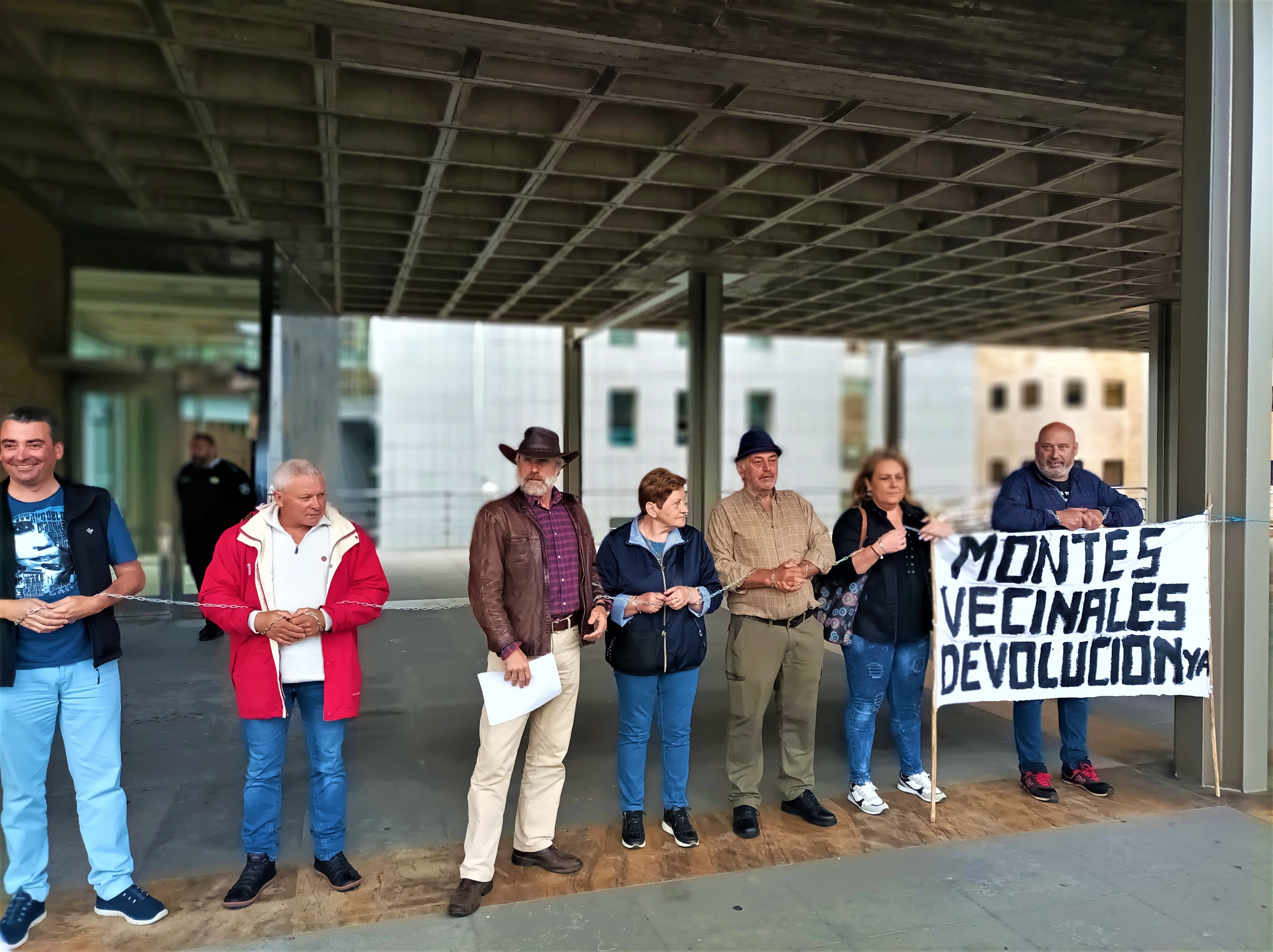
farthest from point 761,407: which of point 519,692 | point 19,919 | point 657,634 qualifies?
point 19,919

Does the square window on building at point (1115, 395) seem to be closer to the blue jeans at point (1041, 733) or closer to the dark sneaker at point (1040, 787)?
the blue jeans at point (1041, 733)

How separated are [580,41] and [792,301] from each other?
1059 centimetres

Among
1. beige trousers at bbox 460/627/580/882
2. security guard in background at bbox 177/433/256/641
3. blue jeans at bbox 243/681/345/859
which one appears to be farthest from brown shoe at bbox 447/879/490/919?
security guard in background at bbox 177/433/256/641

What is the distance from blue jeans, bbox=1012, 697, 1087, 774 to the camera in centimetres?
486

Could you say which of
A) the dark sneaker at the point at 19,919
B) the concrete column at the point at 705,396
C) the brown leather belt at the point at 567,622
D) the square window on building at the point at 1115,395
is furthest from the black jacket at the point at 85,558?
the square window on building at the point at 1115,395

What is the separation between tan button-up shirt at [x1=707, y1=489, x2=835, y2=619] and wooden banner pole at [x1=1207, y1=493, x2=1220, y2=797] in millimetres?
2228

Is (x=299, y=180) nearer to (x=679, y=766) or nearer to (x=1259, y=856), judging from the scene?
(x=679, y=766)

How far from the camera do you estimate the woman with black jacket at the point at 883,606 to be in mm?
4559

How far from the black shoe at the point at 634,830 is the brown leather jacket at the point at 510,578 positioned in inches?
38.8

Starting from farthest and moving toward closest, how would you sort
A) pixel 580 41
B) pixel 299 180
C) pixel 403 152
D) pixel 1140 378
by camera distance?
pixel 1140 378 → pixel 299 180 → pixel 403 152 → pixel 580 41

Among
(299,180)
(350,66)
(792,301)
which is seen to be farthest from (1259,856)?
(792,301)

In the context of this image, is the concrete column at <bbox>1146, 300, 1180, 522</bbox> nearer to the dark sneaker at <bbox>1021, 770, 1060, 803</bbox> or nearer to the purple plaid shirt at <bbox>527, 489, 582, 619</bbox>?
the dark sneaker at <bbox>1021, 770, 1060, 803</bbox>

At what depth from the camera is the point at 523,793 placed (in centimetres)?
Answer: 394

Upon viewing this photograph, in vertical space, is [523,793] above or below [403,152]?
below
